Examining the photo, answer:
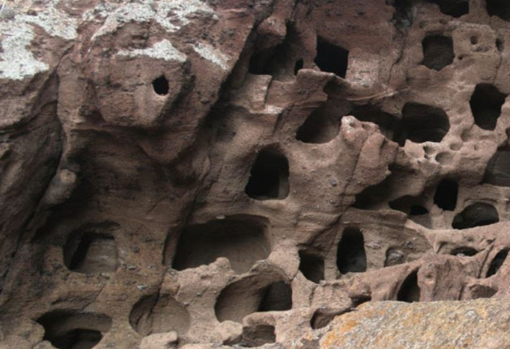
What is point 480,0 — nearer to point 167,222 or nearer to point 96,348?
point 167,222

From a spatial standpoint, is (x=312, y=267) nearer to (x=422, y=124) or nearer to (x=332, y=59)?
(x=422, y=124)

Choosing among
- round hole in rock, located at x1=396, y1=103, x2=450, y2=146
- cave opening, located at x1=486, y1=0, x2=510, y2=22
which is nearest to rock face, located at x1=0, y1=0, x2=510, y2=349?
round hole in rock, located at x1=396, y1=103, x2=450, y2=146

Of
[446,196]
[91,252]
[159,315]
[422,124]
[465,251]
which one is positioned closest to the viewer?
[465,251]

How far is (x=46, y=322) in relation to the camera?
235 inches

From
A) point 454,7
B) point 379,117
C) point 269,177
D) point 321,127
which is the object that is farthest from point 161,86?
point 454,7

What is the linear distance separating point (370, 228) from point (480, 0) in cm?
310

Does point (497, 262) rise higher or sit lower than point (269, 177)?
lower

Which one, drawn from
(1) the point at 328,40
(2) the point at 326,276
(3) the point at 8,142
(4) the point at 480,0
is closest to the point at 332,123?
(1) the point at 328,40

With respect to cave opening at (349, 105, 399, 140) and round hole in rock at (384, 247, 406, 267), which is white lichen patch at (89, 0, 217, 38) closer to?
cave opening at (349, 105, 399, 140)

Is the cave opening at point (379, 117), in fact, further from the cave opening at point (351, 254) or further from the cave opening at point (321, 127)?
the cave opening at point (351, 254)

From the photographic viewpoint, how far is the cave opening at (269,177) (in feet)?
21.8

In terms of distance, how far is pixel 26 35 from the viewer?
6.01 metres

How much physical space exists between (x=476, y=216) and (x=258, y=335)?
2820 mm

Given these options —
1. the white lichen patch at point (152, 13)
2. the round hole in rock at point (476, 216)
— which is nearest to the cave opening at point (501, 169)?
the round hole in rock at point (476, 216)
